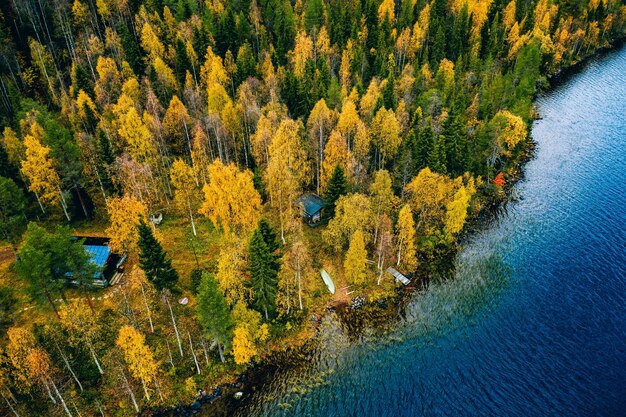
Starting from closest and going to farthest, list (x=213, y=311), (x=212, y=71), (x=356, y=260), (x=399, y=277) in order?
(x=213, y=311)
(x=356, y=260)
(x=399, y=277)
(x=212, y=71)

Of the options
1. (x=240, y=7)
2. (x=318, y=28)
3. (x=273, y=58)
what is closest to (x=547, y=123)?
(x=318, y=28)

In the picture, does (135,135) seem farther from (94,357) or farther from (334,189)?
(94,357)

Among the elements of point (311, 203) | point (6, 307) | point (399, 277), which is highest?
point (311, 203)

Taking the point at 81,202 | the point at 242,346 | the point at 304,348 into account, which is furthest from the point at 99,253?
the point at 304,348

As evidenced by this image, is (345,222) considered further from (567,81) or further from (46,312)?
(567,81)

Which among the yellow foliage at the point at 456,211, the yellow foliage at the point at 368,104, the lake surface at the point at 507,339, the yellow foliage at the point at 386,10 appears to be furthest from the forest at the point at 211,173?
the lake surface at the point at 507,339

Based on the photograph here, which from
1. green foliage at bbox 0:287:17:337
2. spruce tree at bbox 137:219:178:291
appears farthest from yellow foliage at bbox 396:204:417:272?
green foliage at bbox 0:287:17:337
